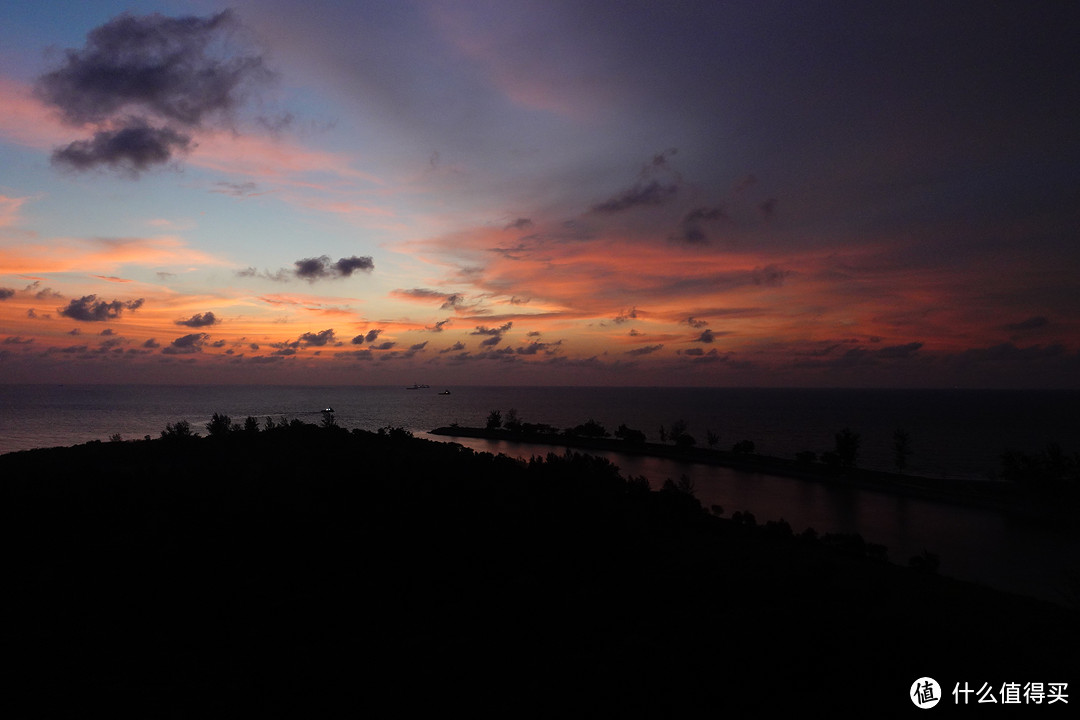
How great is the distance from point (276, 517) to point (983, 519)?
45900 millimetres

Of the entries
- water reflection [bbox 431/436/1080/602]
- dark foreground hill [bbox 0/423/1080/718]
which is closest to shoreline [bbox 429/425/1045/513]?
water reflection [bbox 431/436/1080/602]

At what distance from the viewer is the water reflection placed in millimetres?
27656

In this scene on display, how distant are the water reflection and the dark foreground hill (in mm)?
10875

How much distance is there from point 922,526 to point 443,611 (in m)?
36.3

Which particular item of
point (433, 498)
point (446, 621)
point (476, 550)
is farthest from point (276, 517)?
point (446, 621)

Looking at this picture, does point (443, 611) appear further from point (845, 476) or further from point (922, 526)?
A: point (845, 476)

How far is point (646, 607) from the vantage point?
1387 cm

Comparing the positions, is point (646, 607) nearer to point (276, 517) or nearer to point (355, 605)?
point (355, 605)

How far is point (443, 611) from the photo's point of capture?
13.8 metres

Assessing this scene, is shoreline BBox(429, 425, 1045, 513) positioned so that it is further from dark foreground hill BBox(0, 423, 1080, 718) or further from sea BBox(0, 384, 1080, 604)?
dark foreground hill BBox(0, 423, 1080, 718)

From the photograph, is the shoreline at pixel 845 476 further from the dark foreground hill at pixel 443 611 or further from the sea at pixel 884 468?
the dark foreground hill at pixel 443 611

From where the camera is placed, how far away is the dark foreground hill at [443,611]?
987cm

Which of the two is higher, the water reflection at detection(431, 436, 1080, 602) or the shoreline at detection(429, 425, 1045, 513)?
the shoreline at detection(429, 425, 1045, 513)

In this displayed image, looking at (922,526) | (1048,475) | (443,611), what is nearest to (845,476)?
(1048,475)
